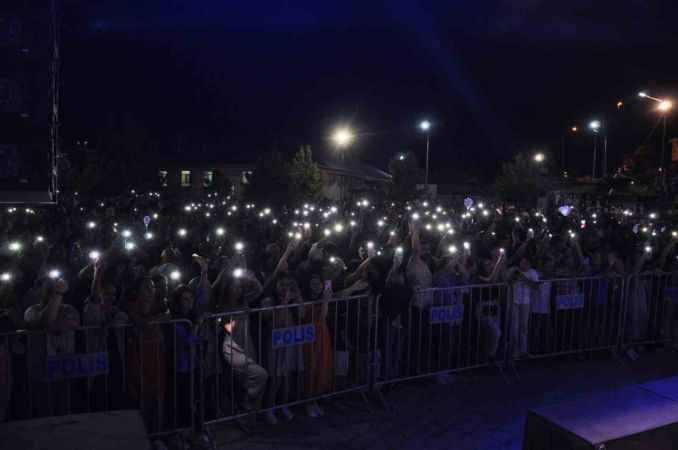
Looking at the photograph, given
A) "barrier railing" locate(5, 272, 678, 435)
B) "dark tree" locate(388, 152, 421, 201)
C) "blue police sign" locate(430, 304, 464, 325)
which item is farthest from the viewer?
"dark tree" locate(388, 152, 421, 201)

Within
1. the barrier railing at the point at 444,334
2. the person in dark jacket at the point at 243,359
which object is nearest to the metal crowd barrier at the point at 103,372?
A: the person in dark jacket at the point at 243,359

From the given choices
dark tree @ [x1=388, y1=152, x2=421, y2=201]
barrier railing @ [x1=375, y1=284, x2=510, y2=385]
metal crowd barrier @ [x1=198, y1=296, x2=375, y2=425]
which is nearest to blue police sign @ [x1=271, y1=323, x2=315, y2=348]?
metal crowd barrier @ [x1=198, y1=296, x2=375, y2=425]

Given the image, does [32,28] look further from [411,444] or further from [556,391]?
[556,391]

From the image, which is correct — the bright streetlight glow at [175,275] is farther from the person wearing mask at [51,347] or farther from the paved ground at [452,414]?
the paved ground at [452,414]

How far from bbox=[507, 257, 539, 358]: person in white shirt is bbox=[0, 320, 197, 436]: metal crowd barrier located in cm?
469

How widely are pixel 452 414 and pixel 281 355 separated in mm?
2160

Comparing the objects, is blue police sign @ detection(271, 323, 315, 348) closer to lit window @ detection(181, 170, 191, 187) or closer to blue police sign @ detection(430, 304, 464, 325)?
blue police sign @ detection(430, 304, 464, 325)

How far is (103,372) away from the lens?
559 cm

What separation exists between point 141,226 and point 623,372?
11.8 metres

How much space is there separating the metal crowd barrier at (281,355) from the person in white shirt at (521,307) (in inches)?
94.8

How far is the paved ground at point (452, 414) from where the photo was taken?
19.5 ft

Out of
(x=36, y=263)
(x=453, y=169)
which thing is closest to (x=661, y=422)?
(x=36, y=263)

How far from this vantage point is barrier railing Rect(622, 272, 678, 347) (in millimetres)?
9133

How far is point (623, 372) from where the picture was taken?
27.2 feet
